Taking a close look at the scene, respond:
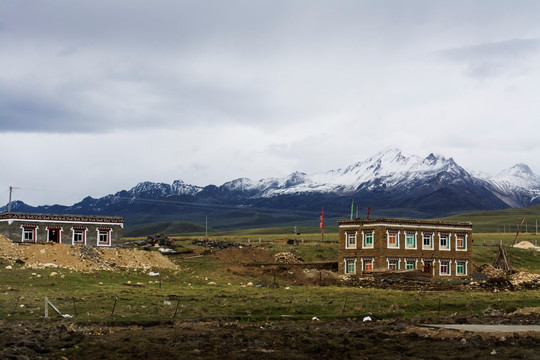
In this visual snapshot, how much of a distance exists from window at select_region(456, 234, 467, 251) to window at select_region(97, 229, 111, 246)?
48.9 m

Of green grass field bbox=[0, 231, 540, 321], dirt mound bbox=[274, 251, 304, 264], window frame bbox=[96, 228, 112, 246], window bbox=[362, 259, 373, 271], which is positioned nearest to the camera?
green grass field bbox=[0, 231, 540, 321]

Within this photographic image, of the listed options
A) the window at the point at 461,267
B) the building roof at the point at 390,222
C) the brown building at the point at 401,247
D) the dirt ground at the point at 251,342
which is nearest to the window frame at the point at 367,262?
the brown building at the point at 401,247

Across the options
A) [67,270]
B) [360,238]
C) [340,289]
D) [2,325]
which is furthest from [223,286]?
[2,325]

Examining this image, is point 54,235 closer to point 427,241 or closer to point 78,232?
point 78,232

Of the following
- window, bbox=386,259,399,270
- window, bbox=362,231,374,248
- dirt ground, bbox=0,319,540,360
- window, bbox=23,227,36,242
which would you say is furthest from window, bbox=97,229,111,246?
dirt ground, bbox=0,319,540,360

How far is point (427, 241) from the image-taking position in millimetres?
88750

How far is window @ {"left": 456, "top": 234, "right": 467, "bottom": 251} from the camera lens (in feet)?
301

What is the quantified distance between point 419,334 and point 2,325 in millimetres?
22648

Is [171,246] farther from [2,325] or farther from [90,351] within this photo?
[90,351]

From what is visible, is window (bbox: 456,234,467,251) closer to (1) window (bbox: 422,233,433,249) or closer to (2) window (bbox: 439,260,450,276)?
(2) window (bbox: 439,260,450,276)

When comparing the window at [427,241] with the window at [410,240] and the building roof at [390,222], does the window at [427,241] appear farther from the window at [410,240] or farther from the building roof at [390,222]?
the window at [410,240]

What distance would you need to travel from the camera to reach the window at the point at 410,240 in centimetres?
8681

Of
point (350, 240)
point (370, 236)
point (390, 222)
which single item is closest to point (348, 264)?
point (350, 240)

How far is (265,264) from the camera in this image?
287 feet
